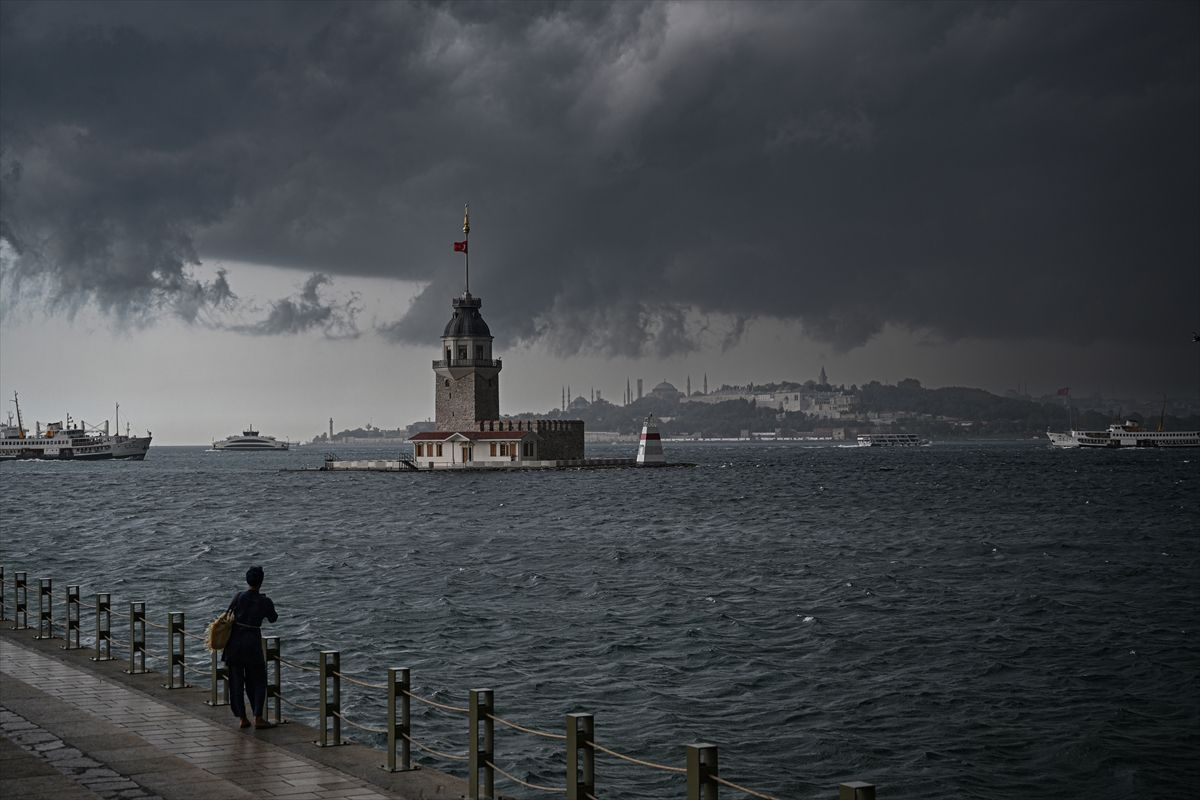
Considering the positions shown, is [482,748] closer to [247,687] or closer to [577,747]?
[577,747]

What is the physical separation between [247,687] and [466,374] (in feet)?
426

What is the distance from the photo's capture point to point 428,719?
22.5m

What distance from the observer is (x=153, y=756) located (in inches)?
518

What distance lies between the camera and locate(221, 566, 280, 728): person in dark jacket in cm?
1477

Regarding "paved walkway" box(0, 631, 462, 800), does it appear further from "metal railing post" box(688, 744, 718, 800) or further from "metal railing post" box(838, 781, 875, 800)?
"metal railing post" box(838, 781, 875, 800)

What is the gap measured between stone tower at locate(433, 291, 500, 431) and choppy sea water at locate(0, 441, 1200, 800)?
58.5 meters

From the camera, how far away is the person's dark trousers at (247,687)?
1480 cm

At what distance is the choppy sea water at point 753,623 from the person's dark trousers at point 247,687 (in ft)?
16.4

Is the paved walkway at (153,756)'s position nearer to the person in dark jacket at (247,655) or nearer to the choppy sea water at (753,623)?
the person in dark jacket at (247,655)

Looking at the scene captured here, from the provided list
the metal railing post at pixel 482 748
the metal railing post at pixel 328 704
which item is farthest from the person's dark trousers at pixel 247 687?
the metal railing post at pixel 482 748

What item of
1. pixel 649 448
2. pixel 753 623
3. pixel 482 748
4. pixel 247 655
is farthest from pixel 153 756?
pixel 649 448

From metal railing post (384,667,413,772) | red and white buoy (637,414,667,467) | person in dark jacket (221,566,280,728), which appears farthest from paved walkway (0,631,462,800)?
red and white buoy (637,414,667,467)

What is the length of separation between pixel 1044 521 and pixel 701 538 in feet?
76.4

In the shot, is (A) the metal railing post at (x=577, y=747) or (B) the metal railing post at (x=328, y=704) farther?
(B) the metal railing post at (x=328, y=704)
